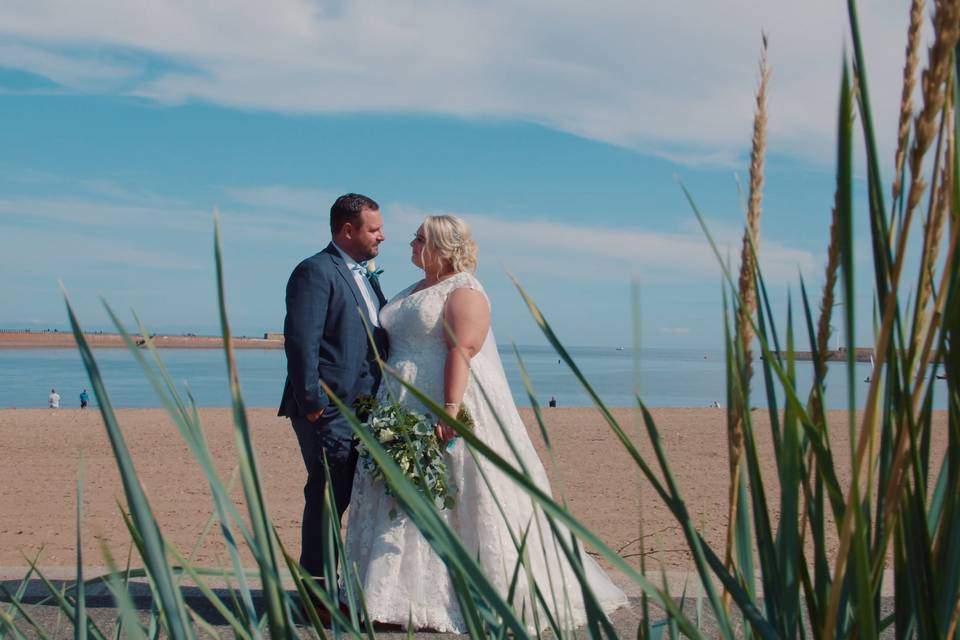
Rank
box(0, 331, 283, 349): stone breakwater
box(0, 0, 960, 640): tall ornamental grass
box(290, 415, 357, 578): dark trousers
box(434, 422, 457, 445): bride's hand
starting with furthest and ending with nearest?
box(0, 331, 283, 349): stone breakwater < box(290, 415, 357, 578): dark trousers < box(434, 422, 457, 445): bride's hand < box(0, 0, 960, 640): tall ornamental grass

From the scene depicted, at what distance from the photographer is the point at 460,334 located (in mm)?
4098

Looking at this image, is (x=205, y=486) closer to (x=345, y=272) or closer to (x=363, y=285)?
(x=363, y=285)

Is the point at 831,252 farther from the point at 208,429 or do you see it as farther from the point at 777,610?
the point at 208,429

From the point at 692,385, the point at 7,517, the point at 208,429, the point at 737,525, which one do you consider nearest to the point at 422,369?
the point at 737,525

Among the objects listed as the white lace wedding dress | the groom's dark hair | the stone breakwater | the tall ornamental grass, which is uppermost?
the groom's dark hair

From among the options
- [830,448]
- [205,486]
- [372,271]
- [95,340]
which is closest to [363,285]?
[372,271]

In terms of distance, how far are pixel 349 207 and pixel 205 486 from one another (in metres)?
6.30

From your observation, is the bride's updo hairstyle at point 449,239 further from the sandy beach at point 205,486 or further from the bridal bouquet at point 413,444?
the sandy beach at point 205,486

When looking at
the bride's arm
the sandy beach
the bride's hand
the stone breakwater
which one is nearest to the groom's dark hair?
the bride's arm

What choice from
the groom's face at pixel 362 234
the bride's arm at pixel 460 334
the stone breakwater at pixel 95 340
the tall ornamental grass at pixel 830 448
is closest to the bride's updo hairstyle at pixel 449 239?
the bride's arm at pixel 460 334

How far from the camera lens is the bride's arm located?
4.09 metres

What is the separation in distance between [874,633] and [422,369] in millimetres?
3554

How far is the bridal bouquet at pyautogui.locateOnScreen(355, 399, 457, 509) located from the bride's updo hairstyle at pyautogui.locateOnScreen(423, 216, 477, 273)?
2.29ft

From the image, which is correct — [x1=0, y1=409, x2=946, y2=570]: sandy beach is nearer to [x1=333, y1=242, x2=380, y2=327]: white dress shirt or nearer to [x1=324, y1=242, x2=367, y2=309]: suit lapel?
[x1=333, y1=242, x2=380, y2=327]: white dress shirt
